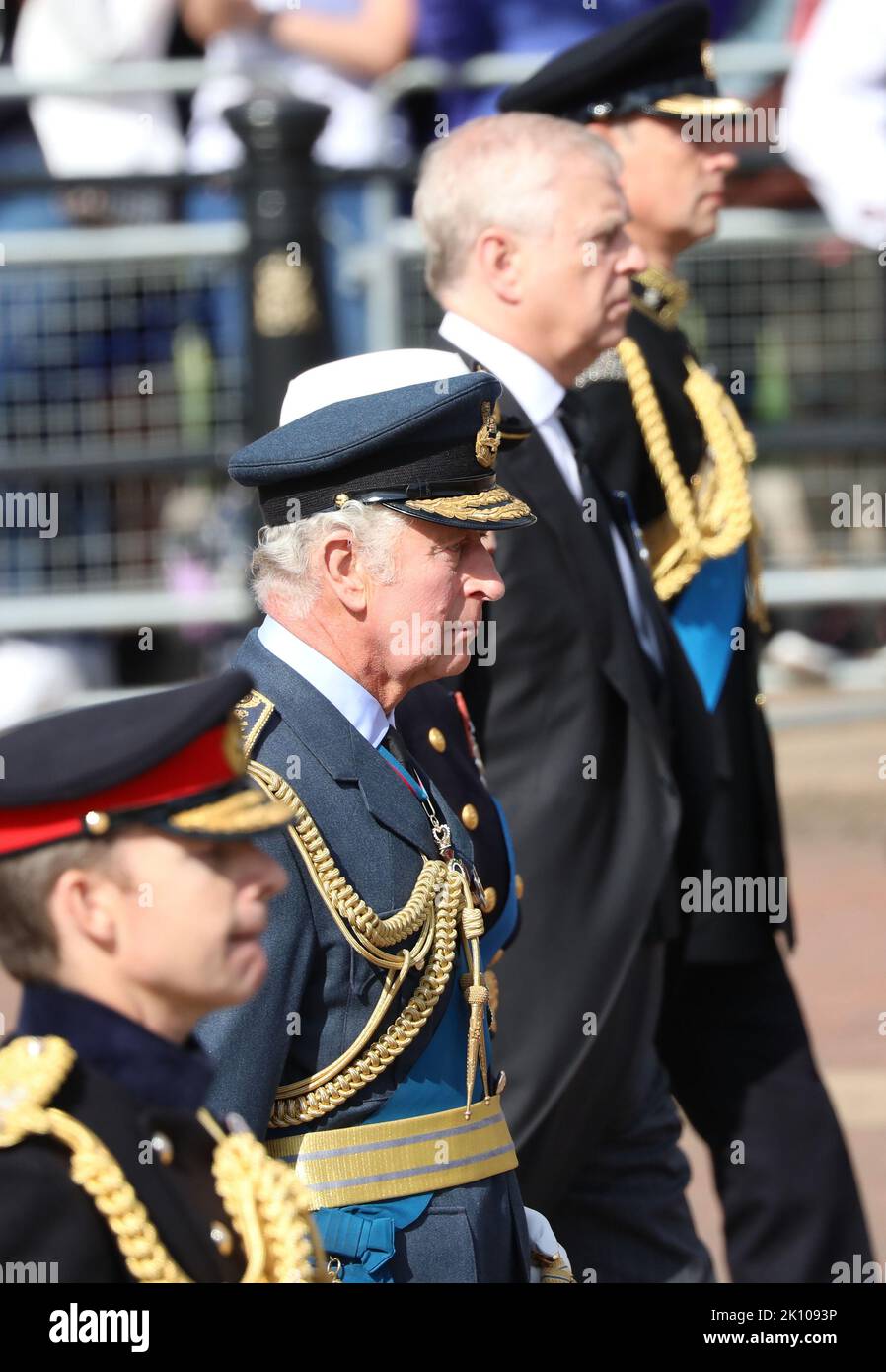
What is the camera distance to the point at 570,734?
382cm

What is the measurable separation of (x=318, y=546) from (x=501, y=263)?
137 centimetres

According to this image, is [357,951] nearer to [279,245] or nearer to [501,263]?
[501,263]

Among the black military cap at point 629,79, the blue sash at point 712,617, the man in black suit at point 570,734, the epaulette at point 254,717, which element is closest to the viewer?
the epaulette at point 254,717

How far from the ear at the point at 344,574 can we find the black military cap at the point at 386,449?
5cm

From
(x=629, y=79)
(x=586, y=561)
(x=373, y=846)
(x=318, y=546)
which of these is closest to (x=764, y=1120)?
(x=586, y=561)

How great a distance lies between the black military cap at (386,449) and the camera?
106 inches

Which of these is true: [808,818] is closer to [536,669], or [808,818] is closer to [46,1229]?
[536,669]

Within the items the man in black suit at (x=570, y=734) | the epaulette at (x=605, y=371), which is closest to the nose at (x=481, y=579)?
the man in black suit at (x=570, y=734)

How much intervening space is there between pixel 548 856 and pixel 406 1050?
1228mm

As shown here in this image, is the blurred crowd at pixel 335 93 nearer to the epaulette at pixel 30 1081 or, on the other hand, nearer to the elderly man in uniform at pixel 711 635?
the elderly man in uniform at pixel 711 635

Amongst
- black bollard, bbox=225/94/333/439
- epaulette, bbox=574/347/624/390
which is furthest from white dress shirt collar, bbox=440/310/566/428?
black bollard, bbox=225/94/333/439

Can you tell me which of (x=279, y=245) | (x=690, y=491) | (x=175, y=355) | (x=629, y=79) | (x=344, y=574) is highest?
(x=279, y=245)

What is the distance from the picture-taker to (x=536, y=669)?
12.4ft

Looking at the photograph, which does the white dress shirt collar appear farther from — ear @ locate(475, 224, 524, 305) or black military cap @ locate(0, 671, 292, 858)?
black military cap @ locate(0, 671, 292, 858)
